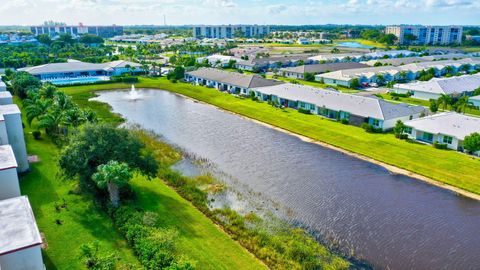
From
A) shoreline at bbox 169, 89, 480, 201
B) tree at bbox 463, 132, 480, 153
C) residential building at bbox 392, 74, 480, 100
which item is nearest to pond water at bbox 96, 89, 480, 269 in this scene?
shoreline at bbox 169, 89, 480, 201

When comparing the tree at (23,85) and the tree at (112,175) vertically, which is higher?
the tree at (23,85)

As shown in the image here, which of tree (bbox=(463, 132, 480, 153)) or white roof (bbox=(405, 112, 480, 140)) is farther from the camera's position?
white roof (bbox=(405, 112, 480, 140))

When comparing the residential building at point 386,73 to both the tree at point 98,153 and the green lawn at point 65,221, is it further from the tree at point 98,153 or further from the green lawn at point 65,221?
the green lawn at point 65,221

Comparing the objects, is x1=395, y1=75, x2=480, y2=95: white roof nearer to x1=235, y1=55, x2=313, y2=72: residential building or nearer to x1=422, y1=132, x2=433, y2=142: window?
x1=422, y1=132, x2=433, y2=142: window

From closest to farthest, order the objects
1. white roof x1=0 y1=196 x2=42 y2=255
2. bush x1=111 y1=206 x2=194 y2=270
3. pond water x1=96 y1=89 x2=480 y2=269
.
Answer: white roof x1=0 y1=196 x2=42 y2=255
bush x1=111 y1=206 x2=194 y2=270
pond water x1=96 y1=89 x2=480 y2=269

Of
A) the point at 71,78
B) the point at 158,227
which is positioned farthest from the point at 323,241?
the point at 71,78

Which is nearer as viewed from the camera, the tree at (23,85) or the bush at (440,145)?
the bush at (440,145)

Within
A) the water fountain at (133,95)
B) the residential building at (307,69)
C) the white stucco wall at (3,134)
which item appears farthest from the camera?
the residential building at (307,69)

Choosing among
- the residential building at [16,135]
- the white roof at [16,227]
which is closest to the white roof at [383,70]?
the residential building at [16,135]
